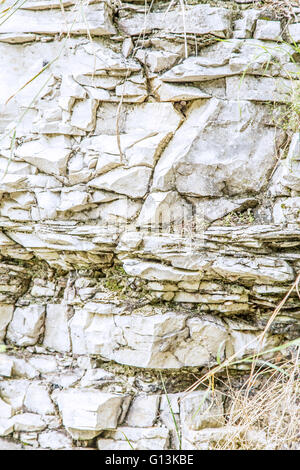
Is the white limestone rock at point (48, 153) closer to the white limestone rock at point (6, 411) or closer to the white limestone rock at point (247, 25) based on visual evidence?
the white limestone rock at point (247, 25)

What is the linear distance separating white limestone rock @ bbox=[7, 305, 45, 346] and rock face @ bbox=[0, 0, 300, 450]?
292 mm

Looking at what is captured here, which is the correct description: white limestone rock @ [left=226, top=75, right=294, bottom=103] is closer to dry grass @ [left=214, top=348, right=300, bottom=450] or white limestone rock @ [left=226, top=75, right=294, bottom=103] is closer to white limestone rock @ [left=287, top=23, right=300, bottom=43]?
white limestone rock @ [left=287, top=23, right=300, bottom=43]

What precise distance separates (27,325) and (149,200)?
4.75ft

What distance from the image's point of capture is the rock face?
260 centimetres

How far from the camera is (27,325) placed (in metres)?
3.13

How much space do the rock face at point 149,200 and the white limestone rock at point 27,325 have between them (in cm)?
29

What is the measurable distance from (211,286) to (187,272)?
0.71ft

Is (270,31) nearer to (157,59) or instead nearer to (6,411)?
(157,59)

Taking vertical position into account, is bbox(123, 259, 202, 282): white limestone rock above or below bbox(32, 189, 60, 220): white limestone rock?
below

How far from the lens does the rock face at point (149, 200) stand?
260cm

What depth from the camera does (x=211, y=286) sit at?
2730 mm

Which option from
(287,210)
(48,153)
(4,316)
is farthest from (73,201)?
(287,210)

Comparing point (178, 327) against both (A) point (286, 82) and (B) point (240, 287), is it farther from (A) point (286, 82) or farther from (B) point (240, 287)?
(A) point (286, 82)

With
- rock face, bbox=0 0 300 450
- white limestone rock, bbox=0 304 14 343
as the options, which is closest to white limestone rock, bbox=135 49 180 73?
rock face, bbox=0 0 300 450
